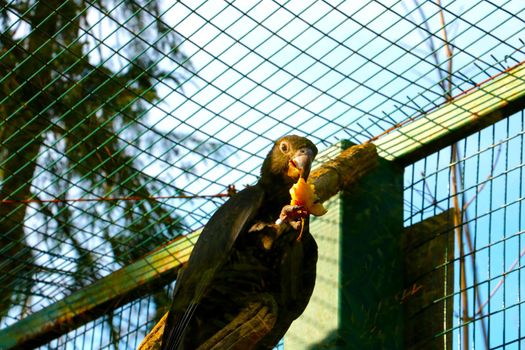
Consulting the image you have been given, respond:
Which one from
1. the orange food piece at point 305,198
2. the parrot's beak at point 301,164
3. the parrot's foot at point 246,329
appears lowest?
the parrot's foot at point 246,329

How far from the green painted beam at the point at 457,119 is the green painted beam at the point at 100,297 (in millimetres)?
1040

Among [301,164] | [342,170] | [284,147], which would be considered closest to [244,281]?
[301,164]

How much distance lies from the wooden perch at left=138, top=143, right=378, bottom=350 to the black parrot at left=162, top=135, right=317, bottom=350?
0.47 metres

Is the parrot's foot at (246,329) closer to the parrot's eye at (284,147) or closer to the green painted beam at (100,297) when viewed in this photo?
the parrot's eye at (284,147)

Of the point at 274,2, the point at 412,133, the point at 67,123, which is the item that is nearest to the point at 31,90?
the point at 67,123

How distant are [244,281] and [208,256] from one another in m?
0.16

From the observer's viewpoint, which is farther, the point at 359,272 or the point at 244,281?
the point at 359,272

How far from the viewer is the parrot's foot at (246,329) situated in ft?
11.0

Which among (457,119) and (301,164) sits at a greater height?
(457,119)

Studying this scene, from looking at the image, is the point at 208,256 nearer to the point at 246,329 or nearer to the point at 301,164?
the point at 246,329

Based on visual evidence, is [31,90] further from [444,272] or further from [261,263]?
[444,272]

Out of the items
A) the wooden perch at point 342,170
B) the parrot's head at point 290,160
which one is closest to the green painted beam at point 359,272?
the wooden perch at point 342,170

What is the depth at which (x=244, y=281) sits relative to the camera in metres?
3.62

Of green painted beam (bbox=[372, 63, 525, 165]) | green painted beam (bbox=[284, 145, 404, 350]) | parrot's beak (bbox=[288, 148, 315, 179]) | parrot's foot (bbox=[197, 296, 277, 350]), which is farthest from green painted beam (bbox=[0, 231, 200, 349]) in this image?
parrot's foot (bbox=[197, 296, 277, 350])
